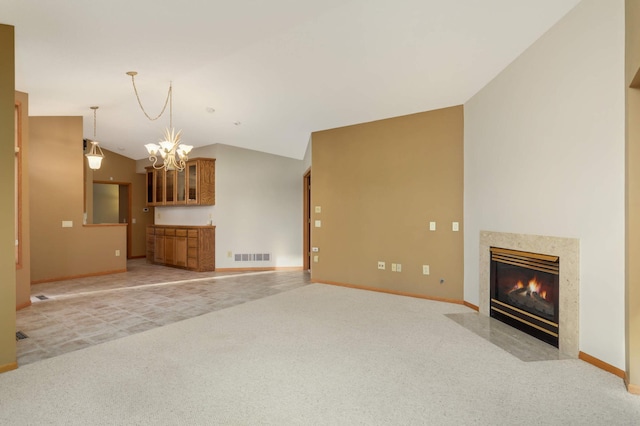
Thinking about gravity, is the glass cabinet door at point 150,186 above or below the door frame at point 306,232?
above

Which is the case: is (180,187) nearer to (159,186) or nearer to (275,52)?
(159,186)

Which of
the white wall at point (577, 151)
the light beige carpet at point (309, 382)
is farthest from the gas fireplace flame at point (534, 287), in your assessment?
the light beige carpet at point (309, 382)

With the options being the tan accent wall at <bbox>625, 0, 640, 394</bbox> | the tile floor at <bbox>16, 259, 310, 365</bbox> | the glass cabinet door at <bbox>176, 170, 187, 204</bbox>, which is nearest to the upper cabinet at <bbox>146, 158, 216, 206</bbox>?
the glass cabinet door at <bbox>176, 170, 187, 204</bbox>

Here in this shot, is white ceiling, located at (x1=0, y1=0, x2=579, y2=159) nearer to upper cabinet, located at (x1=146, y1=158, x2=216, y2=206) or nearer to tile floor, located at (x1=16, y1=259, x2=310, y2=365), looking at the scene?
upper cabinet, located at (x1=146, y1=158, x2=216, y2=206)

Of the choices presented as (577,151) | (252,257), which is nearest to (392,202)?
(577,151)

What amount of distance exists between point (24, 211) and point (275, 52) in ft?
12.8

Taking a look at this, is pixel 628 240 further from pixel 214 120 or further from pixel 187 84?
pixel 214 120

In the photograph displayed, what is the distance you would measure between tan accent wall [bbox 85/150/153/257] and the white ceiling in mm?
3525

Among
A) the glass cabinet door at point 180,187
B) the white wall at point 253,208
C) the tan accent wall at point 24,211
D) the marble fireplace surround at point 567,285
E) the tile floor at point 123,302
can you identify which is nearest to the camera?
the marble fireplace surround at point 567,285

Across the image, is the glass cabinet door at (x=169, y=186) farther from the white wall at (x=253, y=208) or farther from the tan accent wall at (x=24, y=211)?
the tan accent wall at (x=24, y=211)

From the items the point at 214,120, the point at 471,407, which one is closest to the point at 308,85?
the point at 214,120

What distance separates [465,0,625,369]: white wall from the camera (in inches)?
99.7

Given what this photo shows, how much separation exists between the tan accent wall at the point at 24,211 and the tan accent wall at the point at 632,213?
608 centimetres

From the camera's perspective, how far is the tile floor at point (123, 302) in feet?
11.1
